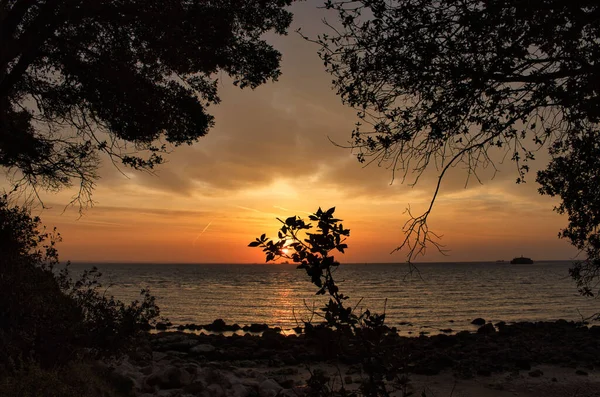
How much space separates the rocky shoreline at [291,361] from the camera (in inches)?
404

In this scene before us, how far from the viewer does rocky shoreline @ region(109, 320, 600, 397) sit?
1027 centimetres

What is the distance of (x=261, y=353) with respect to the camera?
18.7 m

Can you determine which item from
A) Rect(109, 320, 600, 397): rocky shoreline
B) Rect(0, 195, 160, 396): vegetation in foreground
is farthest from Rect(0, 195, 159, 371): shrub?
Rect(109, 320, 600, 397): rocky shoreline

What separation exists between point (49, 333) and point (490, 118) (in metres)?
8.02

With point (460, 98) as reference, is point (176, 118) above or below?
above

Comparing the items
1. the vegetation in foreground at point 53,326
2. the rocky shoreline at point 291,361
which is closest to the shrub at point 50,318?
the vegetation in foreground at point 53,326

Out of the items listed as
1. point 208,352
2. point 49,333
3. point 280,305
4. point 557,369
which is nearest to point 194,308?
point 280,305

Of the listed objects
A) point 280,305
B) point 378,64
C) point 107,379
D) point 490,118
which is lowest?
point 280,305

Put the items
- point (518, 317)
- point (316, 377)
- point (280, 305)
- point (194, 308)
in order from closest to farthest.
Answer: point (316, 377) → point (518, 317) → point (194, 308) → point (280, 305)

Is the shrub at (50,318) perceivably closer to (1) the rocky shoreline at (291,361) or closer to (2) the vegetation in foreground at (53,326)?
(2) the vegetation in foreground at (53,326)

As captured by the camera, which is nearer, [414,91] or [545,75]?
[545,75]

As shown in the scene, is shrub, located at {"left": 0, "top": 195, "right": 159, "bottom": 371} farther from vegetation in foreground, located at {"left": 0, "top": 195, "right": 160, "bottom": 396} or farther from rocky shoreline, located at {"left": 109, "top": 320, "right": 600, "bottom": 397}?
rocky shoreline, located at {"left": 109, "top": 320, "right": 600, "bottom": 397}

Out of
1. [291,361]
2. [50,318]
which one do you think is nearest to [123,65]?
[50,318]

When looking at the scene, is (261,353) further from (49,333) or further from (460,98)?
(460,98)
